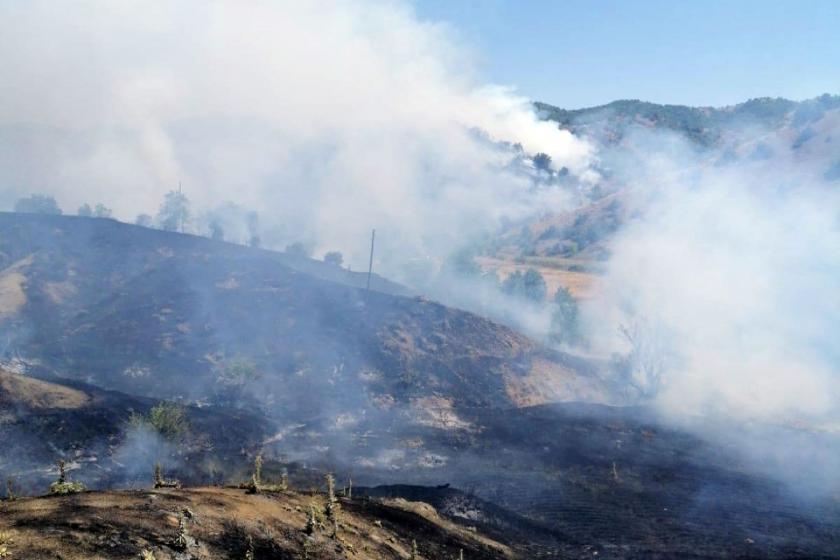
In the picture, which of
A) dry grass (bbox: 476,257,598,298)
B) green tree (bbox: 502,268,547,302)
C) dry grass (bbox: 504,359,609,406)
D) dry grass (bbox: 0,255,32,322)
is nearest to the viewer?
dry grass (bbox: 504,359,609,406)

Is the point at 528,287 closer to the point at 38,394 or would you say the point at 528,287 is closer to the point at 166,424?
the point at 166,424

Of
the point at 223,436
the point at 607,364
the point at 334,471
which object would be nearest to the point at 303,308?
the point at 223,436

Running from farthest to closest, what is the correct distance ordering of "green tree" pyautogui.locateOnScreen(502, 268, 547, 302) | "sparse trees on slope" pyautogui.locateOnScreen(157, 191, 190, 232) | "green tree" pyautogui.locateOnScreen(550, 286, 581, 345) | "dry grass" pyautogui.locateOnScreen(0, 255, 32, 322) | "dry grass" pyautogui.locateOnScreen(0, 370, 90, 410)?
"sparse trees on slope" pyautogui.locateOnScreen(157, 191, 190, 232), "green tree" pyautogui.locateOnScreen(502, 268, 547, 302), "green tree" pyautogui.locateOnScreen(550, 286, 581, 345), "dry grass" pyautogui.locateOnScreen(0, 255, 32, 322), "dry grass" pyautogui.locateOnScreen(0, 370, 90, 410)

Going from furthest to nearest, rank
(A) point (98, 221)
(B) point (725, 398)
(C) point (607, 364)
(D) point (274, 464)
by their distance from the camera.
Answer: (A) point (98, 221), (C) point (607, 364), (B) point (725, 398), (D) point (274, 464)

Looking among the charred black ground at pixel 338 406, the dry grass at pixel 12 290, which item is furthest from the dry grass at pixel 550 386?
the dry grass at pixel 12 290

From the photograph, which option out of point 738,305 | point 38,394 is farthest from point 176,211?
point 738,305

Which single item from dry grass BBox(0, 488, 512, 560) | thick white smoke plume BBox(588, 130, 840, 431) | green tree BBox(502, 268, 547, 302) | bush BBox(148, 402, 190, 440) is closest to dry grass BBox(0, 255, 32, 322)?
bush BBox(148, 402, 190, 440)

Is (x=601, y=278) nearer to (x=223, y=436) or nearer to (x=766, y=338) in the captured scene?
(x=766, y=338)

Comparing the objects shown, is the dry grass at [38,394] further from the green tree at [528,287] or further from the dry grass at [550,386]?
the green tree at [528,287]

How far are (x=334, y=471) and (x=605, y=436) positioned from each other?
21.2 m

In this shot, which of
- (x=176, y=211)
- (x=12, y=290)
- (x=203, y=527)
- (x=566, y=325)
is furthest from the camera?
(x=176, y=211)

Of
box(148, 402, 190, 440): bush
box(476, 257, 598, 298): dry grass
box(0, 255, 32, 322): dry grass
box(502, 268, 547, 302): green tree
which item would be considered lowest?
box(148, 402, 190, 440): bush

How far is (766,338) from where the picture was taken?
77312 millimetres

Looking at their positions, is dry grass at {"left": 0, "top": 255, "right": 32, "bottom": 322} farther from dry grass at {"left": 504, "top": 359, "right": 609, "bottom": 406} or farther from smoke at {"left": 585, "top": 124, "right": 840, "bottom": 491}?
smoke at {"left": 585, "top": 124, "right": 840, "bottom": 491}
